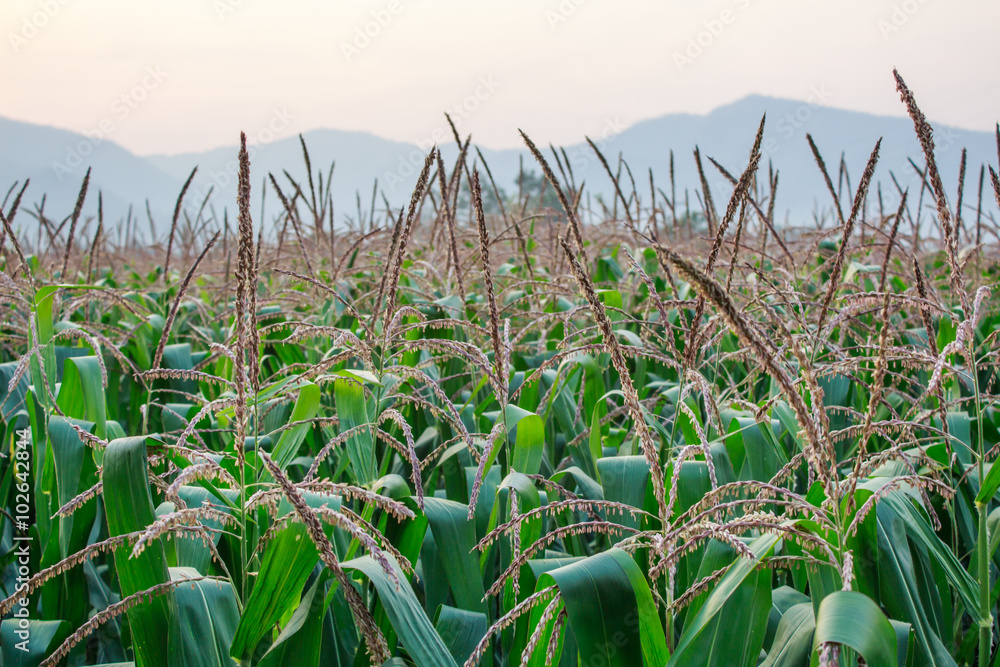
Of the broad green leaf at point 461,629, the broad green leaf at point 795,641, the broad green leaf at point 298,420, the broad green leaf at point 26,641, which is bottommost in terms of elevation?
the broad green leaf at point 26,641

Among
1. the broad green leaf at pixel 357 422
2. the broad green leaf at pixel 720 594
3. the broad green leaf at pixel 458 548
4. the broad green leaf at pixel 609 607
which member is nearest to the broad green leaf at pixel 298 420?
the broad green leaf at pixel 357 422

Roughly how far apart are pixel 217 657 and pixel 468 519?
1.92 ft

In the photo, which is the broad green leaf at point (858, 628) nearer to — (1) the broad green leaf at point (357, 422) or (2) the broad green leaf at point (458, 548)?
(2) the broad green leaf at point (458, 548)

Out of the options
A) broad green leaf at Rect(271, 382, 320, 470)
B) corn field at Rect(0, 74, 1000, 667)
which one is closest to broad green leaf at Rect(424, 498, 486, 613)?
corn field at Rect(0, 74, 1000, 667)

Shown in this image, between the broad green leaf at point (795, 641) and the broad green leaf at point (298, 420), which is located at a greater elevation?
the broad green leaf at point (298, 420)

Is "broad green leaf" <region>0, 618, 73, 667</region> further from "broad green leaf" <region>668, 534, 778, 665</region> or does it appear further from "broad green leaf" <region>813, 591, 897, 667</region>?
"broad green leaf" <region>813, 591, 897, 667</region>

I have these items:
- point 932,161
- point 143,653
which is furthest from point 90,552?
point 932,161

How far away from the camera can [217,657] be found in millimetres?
1152

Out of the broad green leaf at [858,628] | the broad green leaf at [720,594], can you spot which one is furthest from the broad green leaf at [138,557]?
the broad green leaf at [858,628]

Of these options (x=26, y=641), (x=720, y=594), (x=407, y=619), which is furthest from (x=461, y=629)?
(x=26, y=641)

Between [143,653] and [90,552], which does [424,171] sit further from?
[143,653]

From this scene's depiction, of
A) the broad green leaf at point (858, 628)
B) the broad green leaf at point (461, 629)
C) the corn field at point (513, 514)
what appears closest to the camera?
the broad green leaf at point (858, 628)

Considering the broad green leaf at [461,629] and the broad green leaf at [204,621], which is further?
the broad green leaf at [461,629]

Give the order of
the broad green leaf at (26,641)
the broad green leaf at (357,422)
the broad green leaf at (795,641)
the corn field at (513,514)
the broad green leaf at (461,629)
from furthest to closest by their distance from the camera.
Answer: the broad green leaf at (357,422), the broad green leaf at (26,641), the broad green leaf at (461,629), the broad green leaf at (795,641), the corn field at (513,514)
